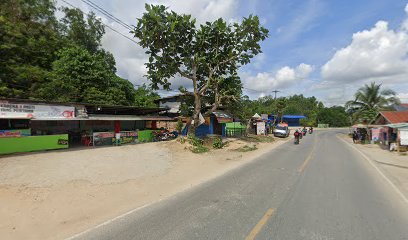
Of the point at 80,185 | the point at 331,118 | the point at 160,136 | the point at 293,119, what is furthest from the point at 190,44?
the point at 331,118

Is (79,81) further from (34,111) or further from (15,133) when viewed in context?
(15,133)

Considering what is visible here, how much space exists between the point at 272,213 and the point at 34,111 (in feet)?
46.0

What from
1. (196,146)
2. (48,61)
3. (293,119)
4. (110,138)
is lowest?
(196,146)

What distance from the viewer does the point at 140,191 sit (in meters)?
8.63

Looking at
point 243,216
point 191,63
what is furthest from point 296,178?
point 191,63

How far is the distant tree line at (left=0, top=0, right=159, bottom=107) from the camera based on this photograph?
24625 mm

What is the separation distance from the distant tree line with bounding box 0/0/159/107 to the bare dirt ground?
1464cm

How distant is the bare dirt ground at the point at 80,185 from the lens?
5.90 m

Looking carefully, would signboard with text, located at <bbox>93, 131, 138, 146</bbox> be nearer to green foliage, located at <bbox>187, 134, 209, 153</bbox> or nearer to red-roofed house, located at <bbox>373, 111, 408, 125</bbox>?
green foliage, located at <bbox>187, 134, 209, 153</bbox>

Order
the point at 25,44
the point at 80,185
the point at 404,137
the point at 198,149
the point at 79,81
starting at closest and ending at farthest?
1. the point at 80,185
2. the point at 198,149
3. the point at 404,137
4. the point at 25,44
5. the point at 79,81

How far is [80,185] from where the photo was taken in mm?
9000

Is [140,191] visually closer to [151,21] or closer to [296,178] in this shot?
[296,178]

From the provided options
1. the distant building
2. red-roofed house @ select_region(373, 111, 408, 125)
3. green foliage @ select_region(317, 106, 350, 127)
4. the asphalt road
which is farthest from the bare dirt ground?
green foliage @ select_region(317, 106, 350, 127)

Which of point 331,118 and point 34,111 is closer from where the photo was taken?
point 34,111
